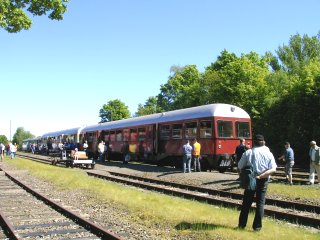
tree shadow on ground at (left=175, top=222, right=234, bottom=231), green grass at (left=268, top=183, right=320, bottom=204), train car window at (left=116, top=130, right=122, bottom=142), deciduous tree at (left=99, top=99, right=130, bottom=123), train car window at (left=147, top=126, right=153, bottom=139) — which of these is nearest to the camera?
tree shadow on ground at (left=175, top=222, right=234, bottom=231)

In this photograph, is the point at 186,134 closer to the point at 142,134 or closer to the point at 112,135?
the point at 142,134

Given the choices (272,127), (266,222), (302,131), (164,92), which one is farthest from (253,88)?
(266,222)

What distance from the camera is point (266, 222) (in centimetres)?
956

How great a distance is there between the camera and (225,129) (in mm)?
22312

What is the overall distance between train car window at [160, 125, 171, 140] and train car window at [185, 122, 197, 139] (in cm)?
217

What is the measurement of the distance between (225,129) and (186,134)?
8.19ft

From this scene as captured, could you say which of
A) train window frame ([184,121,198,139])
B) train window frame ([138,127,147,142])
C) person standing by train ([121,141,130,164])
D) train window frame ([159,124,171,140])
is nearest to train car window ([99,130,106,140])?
person standing by train ([121,141,130,164])

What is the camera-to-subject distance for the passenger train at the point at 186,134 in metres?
22.1

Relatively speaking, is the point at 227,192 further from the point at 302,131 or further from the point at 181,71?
the point at 181,71

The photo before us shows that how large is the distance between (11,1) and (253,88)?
33.0 metres

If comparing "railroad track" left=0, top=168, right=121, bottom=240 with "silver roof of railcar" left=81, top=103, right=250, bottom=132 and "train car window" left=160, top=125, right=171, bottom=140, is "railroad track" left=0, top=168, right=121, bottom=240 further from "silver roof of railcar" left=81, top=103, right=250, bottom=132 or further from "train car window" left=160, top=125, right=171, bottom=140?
"train car window" left=160, top=125, right=171, bottom=140

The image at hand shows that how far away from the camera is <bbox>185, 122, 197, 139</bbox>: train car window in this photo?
23.1 meters

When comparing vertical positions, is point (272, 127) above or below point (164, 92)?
below

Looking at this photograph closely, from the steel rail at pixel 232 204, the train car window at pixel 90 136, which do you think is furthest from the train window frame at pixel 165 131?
the train car window at pixel 90 136
